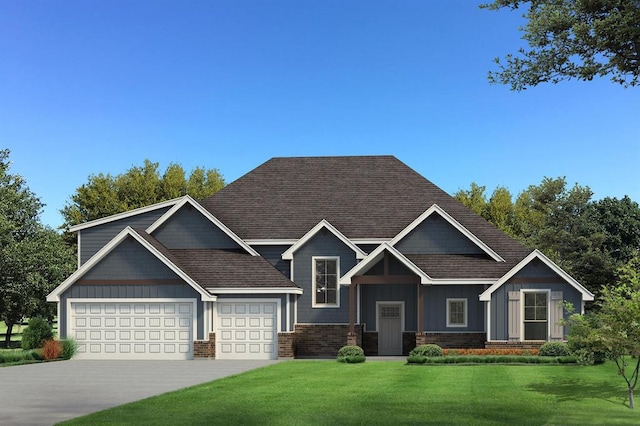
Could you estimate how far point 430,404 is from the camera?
1842cm

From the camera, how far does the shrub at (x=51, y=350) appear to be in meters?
33.6

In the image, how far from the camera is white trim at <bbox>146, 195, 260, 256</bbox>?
37344 millimetres

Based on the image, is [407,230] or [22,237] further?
[22,237]

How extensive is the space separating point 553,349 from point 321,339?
10.0 m

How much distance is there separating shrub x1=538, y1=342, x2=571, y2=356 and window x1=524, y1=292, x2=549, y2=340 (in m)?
2.06

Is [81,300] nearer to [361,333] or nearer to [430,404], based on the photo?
[361,333]

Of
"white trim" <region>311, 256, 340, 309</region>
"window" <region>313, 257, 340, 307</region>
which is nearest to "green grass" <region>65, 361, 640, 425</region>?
"white trim" <region>311, 256, 340, 309</region>

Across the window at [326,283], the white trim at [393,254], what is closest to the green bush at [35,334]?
the window at [326,283]

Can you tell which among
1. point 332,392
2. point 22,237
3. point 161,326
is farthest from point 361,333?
point 22,237

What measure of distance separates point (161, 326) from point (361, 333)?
865 cm

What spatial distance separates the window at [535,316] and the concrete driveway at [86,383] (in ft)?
36.0

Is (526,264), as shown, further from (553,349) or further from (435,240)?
(435,240)

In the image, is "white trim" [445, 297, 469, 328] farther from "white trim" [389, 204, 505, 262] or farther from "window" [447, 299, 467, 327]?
"white trim" [389, 204, 505, 262]

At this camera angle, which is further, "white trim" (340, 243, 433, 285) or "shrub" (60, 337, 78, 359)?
"white trim" (340, 243, 433, 285)
